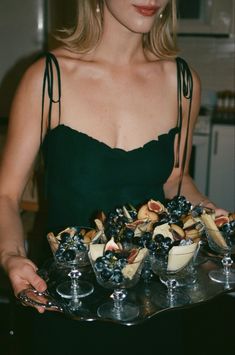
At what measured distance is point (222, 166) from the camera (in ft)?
11.5

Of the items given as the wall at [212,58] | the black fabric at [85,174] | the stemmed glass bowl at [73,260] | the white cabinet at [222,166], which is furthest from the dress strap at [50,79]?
the wall at [212,58]

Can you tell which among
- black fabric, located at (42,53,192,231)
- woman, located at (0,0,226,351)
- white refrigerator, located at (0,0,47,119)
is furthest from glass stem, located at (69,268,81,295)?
white refrigerator, located at (0,0,47,119)

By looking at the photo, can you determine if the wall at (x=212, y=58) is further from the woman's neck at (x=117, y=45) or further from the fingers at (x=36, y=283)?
the fingers at (x=36, y=283)

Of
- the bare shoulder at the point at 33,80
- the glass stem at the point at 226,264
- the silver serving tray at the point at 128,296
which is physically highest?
the bare shoulder at the point at 33,80

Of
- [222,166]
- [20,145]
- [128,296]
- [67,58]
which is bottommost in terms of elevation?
[222,166]

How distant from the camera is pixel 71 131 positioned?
4.56 ft

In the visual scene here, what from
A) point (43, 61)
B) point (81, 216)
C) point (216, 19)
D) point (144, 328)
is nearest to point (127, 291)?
point (144, 328)

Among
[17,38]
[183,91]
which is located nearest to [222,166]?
[17,38]

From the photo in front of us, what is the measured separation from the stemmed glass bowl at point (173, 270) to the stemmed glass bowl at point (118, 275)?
48 millimetres

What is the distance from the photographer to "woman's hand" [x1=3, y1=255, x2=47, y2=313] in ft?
3.51

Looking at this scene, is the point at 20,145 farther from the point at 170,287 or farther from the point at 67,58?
the point at 170,287

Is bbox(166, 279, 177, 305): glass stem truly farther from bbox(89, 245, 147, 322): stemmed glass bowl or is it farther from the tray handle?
the tray handle

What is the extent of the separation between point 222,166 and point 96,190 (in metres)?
2.27

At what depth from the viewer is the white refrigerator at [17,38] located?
3695mm
